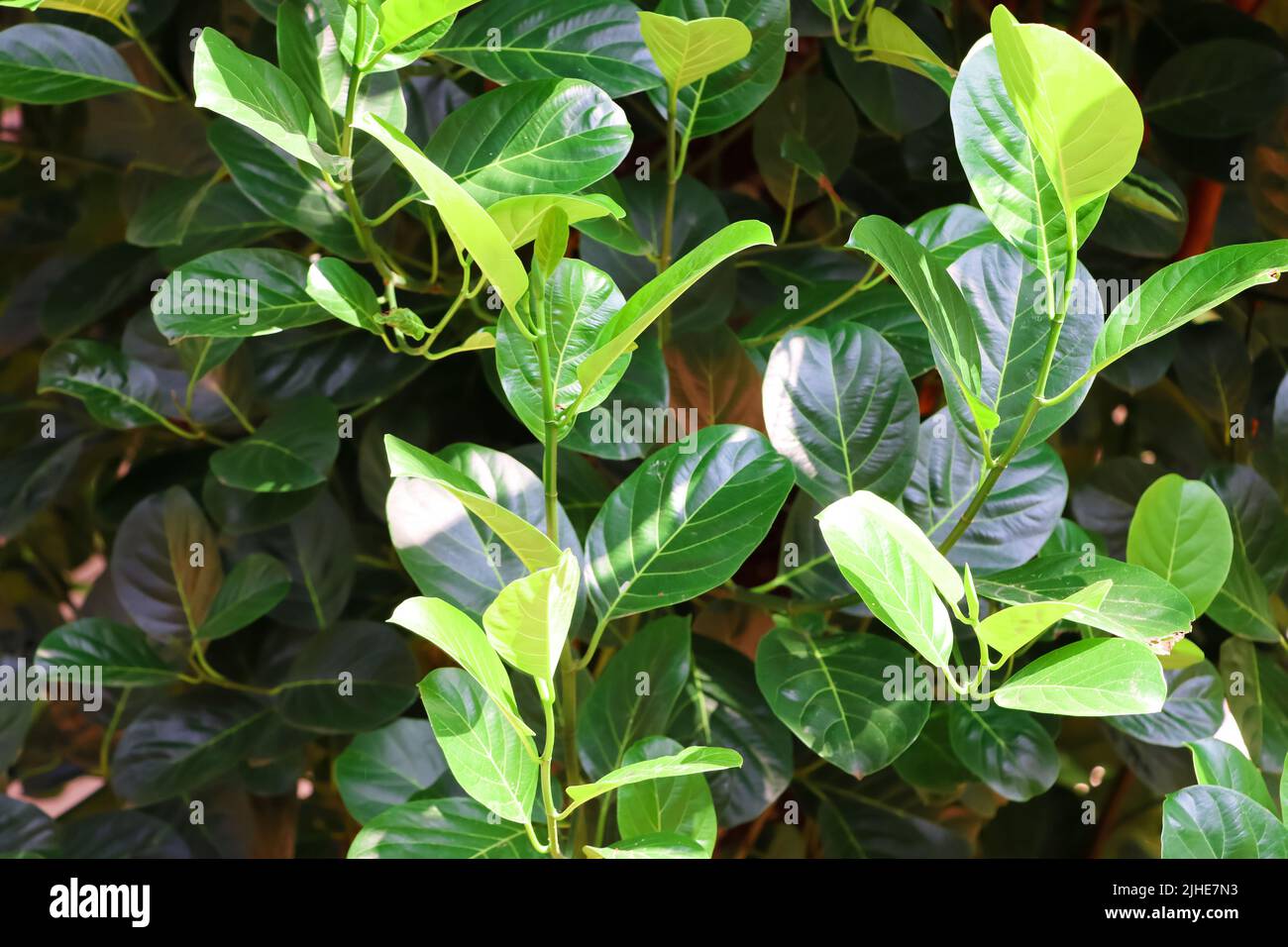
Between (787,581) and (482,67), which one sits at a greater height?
(482,67)

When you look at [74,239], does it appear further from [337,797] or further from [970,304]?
[970,304]

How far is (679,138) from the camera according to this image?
27.8 inches

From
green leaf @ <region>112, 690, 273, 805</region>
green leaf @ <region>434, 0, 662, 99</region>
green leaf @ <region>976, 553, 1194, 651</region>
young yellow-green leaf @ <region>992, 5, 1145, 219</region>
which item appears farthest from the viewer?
green leaf @ <region>112, 690, 273, 805</region>

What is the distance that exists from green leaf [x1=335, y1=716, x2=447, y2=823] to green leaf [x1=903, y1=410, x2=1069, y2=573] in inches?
12.0

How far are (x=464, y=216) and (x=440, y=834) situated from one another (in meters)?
0.29

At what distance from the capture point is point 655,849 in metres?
0.44

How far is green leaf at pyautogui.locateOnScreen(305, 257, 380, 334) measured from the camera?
1.64ft

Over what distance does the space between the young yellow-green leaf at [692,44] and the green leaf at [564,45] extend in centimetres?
2

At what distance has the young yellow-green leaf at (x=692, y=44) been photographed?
49cm

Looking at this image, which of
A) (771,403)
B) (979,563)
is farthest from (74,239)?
(979,563)

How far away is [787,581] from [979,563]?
0.10 meters

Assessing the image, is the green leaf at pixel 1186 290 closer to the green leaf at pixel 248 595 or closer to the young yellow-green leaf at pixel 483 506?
the young yellow-green leaf at pixel 483 506

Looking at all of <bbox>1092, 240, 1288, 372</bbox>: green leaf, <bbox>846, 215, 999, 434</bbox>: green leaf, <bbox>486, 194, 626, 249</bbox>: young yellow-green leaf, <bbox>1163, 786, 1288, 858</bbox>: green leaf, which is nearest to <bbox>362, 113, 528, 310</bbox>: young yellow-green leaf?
<bbox>486, 194, 626, 249</bbox>: young yellow-green leaf

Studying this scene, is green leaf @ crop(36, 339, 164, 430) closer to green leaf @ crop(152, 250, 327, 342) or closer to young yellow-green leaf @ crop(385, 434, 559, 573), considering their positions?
green leaf @ crop(152, 250, 327, 342)
